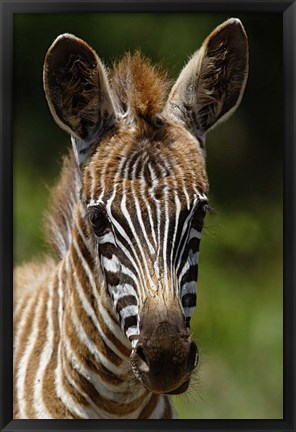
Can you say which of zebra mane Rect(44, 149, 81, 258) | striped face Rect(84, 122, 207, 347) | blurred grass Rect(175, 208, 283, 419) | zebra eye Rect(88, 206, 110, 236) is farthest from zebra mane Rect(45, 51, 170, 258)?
blurred grass Rect(175, 208, 283, 419)

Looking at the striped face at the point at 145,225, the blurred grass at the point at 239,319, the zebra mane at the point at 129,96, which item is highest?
the zebra mane at the point at 129,96

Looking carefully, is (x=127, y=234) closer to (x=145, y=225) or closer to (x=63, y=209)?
(x=145, y=225)

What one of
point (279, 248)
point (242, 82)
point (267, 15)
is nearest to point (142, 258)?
point (242, 82)

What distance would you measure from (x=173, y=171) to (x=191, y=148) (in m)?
0.17

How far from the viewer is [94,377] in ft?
10.7

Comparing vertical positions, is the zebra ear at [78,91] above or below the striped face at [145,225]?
above

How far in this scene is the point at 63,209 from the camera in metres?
3.77

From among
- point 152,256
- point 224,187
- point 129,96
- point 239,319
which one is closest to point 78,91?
point 129,96

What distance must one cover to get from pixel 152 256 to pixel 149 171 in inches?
12.8

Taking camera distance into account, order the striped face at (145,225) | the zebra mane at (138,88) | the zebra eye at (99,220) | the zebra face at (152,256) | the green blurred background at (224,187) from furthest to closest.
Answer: the green blurred background at (224,187) → the zebra mane at (138,88) → the zebra eye at (99,220) → the striped face at (145,225) → the zebra face at (152,256)

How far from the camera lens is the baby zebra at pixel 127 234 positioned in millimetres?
2881

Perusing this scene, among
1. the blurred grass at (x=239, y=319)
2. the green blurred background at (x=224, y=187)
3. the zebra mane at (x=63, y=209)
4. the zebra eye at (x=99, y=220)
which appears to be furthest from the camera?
the blurred grass at (x=239, y=319)

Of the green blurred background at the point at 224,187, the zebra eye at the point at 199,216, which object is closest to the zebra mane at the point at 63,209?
the green blurred background at the point at 224,187
